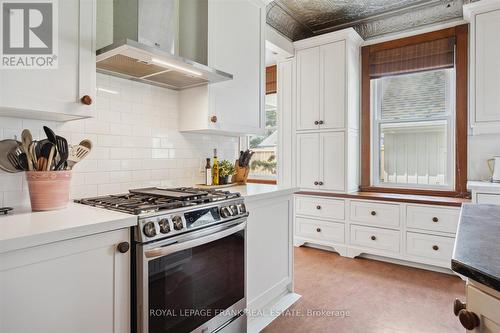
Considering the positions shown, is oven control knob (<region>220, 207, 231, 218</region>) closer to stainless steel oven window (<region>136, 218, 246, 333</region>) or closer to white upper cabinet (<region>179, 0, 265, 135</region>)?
stainless steel oven window (<region>136, 218, 246, 333</region>)

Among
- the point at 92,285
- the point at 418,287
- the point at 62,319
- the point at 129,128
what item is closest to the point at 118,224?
the point at 92,285

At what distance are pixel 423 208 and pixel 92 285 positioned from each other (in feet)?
9.91

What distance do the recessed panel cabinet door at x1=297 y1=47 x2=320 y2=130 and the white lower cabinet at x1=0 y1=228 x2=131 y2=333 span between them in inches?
114

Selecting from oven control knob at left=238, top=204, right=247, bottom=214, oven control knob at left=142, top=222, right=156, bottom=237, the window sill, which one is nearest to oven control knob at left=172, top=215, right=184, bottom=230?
oven control knob at left=142, top=222, right=156, bottom=237

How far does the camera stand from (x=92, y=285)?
1163mm

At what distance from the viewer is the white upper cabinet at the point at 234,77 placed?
88.0 inches

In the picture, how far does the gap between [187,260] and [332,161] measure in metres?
2.50

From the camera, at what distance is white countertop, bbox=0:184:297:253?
970 mm

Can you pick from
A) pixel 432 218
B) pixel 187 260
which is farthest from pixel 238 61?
pixel 432 218

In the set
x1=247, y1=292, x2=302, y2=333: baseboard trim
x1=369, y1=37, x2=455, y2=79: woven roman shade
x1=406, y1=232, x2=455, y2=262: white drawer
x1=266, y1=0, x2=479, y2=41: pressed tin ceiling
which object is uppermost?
x1=266, y1=0, x2=479, y2=41: pressed tin ceiling

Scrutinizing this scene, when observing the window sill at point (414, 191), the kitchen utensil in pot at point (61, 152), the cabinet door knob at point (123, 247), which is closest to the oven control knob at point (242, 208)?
the cabinet door knob at point (123, 247)

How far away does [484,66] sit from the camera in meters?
2.82

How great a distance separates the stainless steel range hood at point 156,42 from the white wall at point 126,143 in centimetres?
14

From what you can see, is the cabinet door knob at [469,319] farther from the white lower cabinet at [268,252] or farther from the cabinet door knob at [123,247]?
the white lower cabinet at [268,252]
